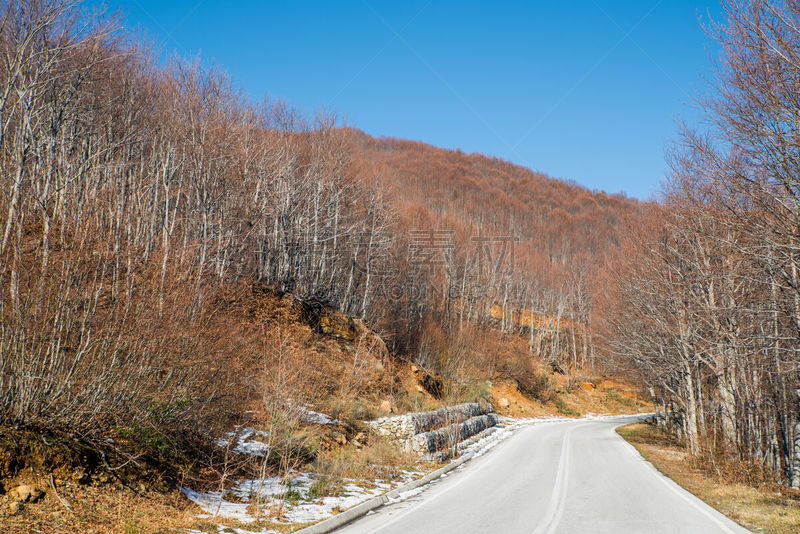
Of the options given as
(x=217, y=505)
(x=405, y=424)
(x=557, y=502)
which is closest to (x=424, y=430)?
(x=405, y=424)

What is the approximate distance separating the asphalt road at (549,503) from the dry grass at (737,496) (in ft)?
1.44

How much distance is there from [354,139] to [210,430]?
28.3 m

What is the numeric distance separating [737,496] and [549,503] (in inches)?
193

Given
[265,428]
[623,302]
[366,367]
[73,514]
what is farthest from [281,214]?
[73,514]

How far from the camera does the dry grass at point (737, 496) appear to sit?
8695 millimetres

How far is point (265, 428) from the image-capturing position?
12.0 m

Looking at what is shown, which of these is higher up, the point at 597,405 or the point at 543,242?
the point at 543,242

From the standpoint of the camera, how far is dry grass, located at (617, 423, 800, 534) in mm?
8695

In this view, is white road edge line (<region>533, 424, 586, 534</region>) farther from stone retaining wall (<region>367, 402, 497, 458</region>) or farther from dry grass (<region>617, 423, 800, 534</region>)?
stone retaining wall (<region>367, 402, 497, 458</region>)

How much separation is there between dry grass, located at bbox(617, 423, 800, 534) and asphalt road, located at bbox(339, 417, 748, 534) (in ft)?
1.44

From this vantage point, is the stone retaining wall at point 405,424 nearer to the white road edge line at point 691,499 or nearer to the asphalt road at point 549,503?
the asphalt road at point 549,503

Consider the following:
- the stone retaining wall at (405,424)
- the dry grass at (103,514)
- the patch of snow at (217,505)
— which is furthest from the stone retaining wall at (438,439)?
the dry grass at (103,514)

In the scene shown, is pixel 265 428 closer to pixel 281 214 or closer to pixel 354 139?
pixel 281 214

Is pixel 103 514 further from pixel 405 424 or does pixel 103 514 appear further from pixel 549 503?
pixel 405 424
